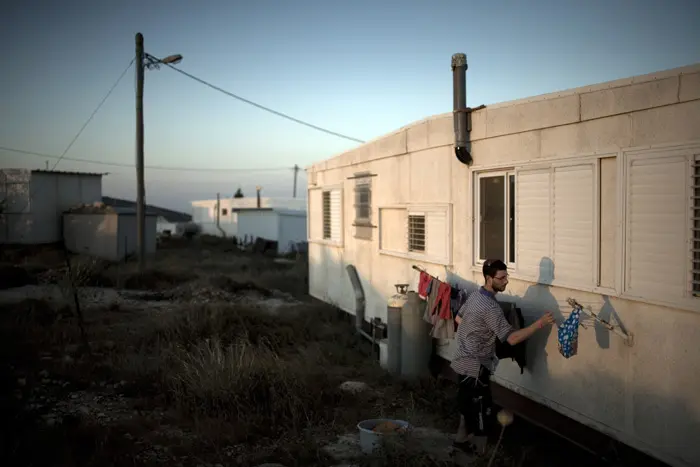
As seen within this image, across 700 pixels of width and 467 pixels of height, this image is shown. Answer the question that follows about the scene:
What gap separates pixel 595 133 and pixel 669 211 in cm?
95

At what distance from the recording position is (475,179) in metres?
6.68

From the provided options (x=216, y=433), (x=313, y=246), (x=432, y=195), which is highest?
(x=432, y=195)

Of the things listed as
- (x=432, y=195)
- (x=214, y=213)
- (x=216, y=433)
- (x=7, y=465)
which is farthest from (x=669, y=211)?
(x=214, y=213)

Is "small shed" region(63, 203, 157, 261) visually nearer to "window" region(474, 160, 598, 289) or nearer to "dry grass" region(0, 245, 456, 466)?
"dry grass" region(0, 245, 456, 466)

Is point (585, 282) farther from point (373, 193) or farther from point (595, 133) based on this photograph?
point (373, 193)

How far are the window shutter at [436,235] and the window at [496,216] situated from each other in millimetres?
593

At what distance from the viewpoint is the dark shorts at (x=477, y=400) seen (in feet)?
15.8

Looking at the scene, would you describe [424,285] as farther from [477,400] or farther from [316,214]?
[316,214]

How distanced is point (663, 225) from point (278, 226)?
2825 centimetres

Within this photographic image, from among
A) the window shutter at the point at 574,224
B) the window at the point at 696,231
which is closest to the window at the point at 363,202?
the window shutter at the point at 574,224

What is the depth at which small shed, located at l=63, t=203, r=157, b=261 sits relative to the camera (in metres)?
21.7

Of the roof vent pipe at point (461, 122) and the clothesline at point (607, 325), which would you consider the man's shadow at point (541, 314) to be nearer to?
the clothesline at point (607, 325)

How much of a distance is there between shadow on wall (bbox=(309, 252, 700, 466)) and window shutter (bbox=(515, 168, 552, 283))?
0.24ft

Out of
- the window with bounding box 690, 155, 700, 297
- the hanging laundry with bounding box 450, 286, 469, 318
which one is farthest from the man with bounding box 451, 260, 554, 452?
the hanging laundry with bounding box 450, 286, 469, 318
